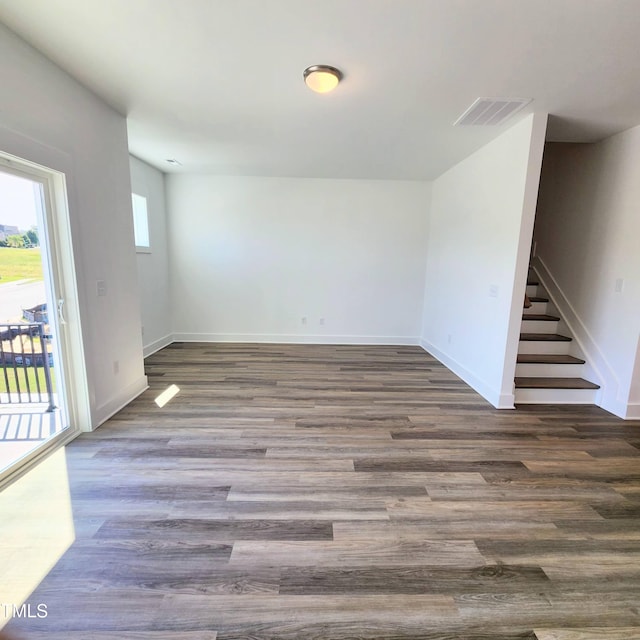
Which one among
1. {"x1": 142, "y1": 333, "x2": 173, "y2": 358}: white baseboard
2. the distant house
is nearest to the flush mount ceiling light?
the distant house

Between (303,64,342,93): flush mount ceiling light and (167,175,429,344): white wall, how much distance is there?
2.96 meters

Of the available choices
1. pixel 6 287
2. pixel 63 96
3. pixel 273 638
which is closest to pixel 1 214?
pixel 6 287

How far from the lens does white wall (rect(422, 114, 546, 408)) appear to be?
9.25ft

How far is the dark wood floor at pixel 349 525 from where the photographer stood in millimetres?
1235

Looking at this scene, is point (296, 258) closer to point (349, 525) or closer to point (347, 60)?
point (347, 60)

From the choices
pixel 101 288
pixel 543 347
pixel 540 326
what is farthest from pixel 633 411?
pixel 101 288

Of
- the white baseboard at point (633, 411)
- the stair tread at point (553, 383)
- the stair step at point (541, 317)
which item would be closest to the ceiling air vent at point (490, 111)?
the stair step at point (541, 317)

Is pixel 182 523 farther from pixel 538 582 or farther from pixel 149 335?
pixel 149 335

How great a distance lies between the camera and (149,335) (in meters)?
4.63

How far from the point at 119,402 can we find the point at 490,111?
4176mm

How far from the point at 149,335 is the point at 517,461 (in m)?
4.69

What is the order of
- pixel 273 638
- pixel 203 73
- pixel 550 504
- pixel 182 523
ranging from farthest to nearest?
1. pixel 203 73
2. pixel 550 504
3. pixel 182 523
4. pixel 273 638

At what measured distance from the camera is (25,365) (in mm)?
2158

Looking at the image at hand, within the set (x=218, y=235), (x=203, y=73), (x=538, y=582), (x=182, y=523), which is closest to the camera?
(x=538, y=582)
